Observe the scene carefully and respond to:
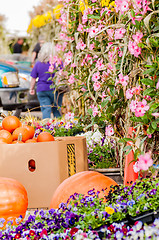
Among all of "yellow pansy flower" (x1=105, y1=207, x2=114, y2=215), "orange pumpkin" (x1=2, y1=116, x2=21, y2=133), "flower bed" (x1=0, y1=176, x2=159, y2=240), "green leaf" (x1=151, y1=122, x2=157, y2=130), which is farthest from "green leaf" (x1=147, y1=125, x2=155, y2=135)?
"orange pumpkin" (x1=2, y1=116, x2=21, y2=133)

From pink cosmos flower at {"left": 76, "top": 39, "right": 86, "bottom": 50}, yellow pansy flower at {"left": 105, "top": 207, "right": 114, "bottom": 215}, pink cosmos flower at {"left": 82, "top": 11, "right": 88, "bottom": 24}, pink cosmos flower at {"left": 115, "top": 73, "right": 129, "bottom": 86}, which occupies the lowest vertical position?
yellow pansy flower at {"left": 105, "top": 207, "right": 114, "bottom": 215}

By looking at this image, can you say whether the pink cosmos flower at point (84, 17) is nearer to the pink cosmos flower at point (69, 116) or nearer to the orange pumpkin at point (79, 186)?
the pink cosmos flower at point (69, 116)

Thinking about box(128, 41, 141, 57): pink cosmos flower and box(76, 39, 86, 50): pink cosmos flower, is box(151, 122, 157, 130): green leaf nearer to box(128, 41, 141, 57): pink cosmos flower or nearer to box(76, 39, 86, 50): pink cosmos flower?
box(128, 41, 141, 57): pink cosmos flower

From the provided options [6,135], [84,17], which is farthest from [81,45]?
[6,135]

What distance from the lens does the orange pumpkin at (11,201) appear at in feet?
10.8

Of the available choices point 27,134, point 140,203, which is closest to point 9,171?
point 27,134

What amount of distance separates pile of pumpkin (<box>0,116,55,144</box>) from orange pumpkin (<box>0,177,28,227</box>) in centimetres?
75

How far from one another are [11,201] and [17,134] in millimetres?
1056

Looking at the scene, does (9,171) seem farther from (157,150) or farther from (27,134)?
(157,150)

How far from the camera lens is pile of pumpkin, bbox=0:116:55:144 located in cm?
412

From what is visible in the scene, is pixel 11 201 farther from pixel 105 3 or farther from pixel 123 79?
pixel 105 3

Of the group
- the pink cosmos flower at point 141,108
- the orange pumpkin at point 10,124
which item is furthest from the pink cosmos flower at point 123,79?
the orange pumpkin at point 10,124

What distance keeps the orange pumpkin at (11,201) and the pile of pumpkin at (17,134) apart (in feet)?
2.45

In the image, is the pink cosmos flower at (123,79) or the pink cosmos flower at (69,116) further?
the pink cosmos flower at (69,116)
